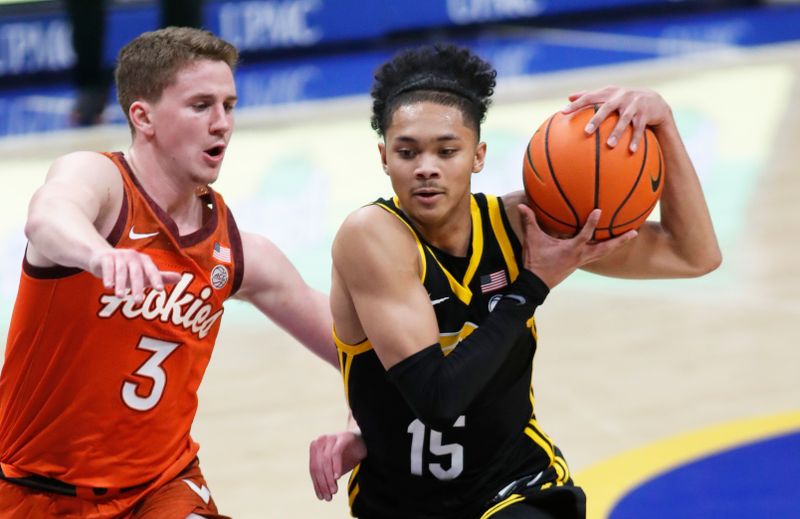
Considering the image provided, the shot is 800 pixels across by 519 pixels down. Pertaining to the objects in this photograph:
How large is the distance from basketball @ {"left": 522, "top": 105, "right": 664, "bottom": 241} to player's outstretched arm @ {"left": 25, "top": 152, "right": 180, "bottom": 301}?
3.29 feet

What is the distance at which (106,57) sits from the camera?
48.0ft

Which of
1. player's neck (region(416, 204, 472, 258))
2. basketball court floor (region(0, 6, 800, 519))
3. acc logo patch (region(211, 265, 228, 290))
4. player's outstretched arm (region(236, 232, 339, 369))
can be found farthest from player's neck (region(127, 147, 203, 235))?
basketball court floor (region(0, 6, 800, 519))

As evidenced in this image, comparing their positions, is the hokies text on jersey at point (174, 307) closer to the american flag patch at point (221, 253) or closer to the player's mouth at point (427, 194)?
the american flag patch at point (221, 253)

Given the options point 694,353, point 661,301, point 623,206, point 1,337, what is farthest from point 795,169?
point 623,206

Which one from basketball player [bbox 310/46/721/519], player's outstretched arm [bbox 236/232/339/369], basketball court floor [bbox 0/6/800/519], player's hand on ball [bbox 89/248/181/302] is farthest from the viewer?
basketball court floor [bbox 0/6/800/519]

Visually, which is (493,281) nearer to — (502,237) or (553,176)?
(502,237)

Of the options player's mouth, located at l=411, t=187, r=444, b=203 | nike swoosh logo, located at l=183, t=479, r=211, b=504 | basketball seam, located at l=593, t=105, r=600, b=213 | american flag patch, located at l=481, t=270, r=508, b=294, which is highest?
basketball seam, located at l=593, t=105, r=600, b=213

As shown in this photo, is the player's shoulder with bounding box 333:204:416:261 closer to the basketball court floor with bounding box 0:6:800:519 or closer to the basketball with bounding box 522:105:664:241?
the basketball with bounding box 522:105:664:241

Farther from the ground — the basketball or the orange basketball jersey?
the basketball

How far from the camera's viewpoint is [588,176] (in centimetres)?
345

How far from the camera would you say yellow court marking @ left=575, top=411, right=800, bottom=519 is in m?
4.90

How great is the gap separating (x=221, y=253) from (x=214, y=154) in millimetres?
289

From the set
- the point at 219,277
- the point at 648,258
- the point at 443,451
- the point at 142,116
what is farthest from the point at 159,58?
the point at 648,258

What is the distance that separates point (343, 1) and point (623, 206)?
12.7m
